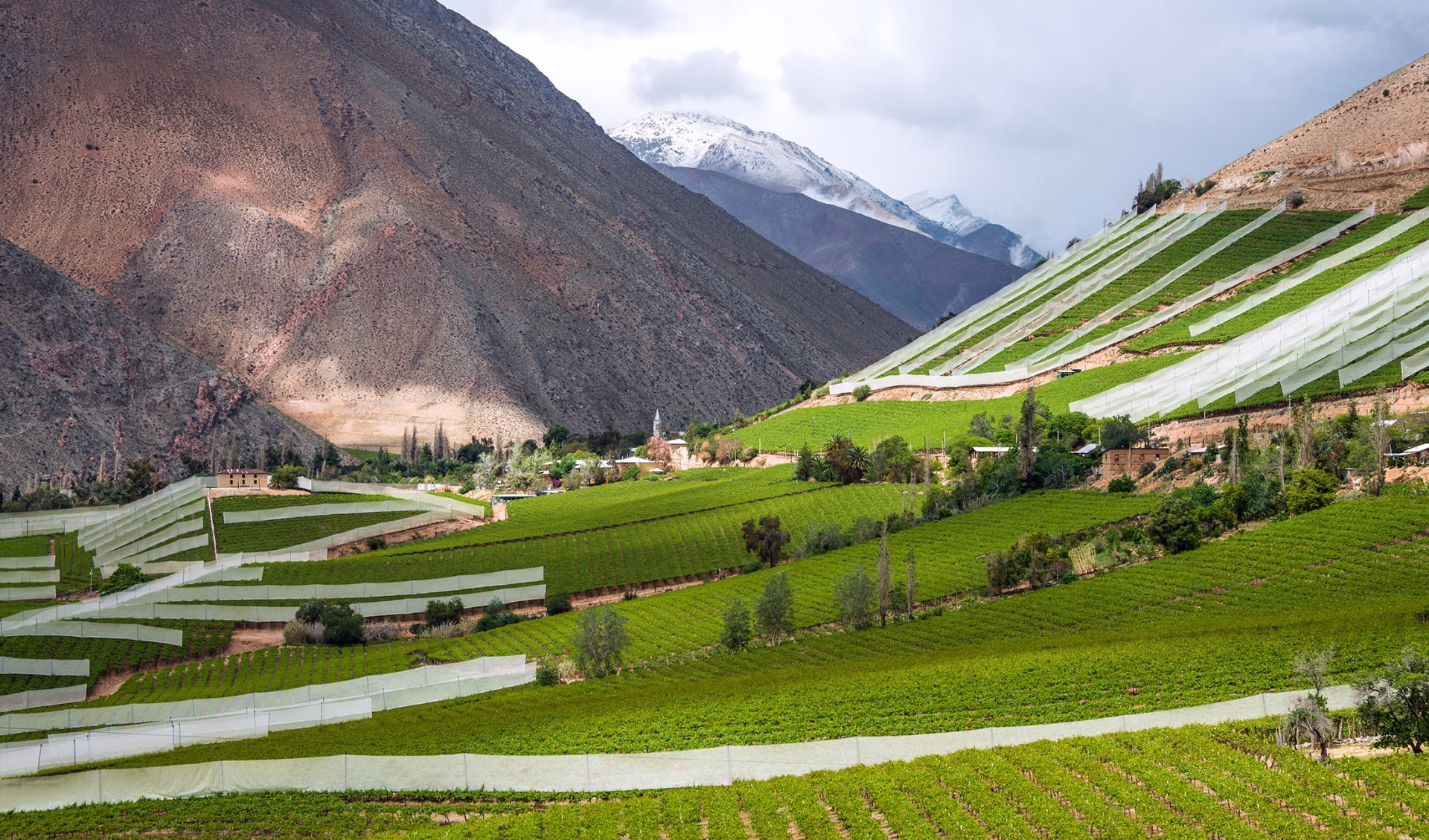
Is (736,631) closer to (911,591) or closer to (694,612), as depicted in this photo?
(911,591)

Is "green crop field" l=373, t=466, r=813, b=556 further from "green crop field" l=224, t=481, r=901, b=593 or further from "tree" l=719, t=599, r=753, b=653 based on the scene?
"tree" l=719, t=599, r=753, b=653

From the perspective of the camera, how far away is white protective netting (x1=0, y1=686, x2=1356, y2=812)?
29391mm

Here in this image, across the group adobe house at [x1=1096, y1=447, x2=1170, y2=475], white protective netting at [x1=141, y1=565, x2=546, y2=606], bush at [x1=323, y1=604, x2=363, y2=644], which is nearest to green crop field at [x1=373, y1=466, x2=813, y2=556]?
white protective netting at [x1=141, y1=565, x2=546, y2=606]

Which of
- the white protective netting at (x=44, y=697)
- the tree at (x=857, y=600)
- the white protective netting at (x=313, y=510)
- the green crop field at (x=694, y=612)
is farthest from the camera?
the white protective netting at (x=313, y=510)

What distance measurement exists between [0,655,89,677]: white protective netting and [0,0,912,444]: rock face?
3307 inches

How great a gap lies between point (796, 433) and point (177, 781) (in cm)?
Answer: 7537

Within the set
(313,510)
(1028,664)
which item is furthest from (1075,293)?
(1028,664)

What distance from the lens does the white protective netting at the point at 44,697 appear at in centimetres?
4541

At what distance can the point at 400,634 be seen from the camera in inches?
2389

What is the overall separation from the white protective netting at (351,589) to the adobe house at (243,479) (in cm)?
2584

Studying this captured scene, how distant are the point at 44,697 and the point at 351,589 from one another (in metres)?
17.8

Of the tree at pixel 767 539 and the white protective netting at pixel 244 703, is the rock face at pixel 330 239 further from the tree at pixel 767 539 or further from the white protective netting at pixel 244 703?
the white protective netting at pixel 244 703

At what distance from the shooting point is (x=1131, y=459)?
66500 mm

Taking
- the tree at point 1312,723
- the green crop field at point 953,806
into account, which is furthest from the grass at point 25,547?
the tree at point 1312,723
